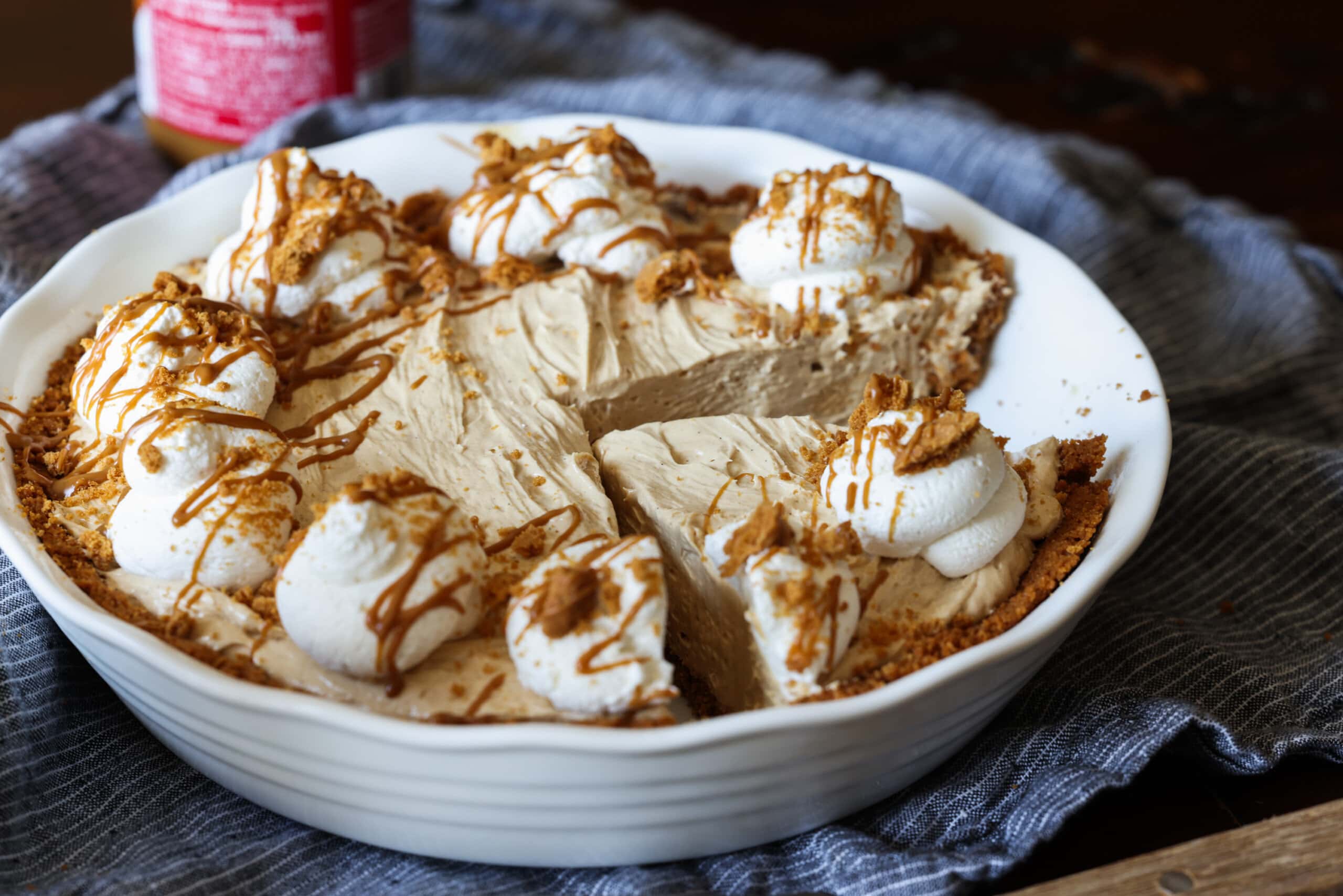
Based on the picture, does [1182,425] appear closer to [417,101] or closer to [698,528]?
[698,528]

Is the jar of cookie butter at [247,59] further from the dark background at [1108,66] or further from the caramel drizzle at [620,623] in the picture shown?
the caramel drizzle at [620,623]

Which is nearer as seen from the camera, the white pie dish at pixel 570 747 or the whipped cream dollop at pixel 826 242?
the white pie dish at pixel 570 747

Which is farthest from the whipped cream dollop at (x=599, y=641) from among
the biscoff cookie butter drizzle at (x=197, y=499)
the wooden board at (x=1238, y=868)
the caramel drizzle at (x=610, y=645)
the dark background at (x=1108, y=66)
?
the dark background at (x=1108, y=66)

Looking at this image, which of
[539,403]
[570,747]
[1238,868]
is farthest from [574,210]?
[1238,868]

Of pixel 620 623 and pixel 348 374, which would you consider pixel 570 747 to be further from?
pixel 348 374

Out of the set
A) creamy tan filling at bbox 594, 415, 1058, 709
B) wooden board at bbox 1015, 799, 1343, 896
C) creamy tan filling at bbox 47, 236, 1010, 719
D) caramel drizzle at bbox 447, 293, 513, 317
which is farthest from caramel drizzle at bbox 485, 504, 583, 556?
wooden board at bbox 1015, 799, 1343, 896

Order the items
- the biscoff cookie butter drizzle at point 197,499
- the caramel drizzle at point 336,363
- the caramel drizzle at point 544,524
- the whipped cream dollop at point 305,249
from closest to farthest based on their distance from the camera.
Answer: the biscoff cookie butter drizzle at point 197,499 < the caramel drizzle at point 544,524 < the caramel drizzle at point 336,363 < the whipped cream dollop at point 305,249
